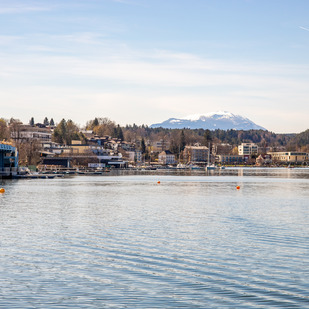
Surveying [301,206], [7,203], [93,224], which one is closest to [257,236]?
[93,224]

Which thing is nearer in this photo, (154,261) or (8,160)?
(154,261)

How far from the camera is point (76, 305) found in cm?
1888

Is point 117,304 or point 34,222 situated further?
point 34,222

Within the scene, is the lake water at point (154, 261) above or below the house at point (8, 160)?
below

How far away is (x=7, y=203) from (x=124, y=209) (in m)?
15.6

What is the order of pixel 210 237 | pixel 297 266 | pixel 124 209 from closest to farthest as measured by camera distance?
pixel 297 266, pixel 210 237, pixel 124 209

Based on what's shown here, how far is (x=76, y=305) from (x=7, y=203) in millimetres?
43848

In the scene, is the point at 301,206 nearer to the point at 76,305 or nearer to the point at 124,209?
the point at 124,209

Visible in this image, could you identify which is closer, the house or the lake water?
the lake water

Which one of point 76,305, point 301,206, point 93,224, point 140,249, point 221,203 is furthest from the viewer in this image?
point 221,203

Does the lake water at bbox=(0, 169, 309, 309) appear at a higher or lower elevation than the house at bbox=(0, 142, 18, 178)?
lower

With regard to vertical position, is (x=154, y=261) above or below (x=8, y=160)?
below

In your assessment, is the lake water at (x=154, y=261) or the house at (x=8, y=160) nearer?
the lake water at (x=154, y=261)

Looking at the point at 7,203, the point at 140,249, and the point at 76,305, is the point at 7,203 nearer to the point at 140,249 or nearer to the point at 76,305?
the point at 140,249
